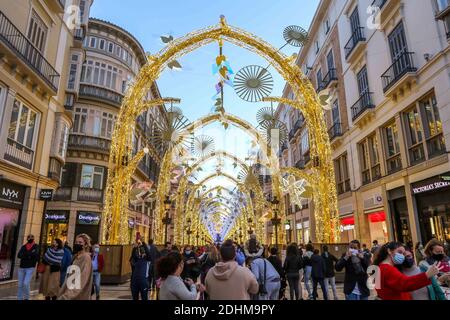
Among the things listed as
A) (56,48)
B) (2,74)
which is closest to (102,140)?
(56,48)

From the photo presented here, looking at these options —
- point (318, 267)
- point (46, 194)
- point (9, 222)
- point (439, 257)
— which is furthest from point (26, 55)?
point (439, 257)

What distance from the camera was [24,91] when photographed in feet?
42.2

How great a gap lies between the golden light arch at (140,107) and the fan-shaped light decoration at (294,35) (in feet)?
5.92

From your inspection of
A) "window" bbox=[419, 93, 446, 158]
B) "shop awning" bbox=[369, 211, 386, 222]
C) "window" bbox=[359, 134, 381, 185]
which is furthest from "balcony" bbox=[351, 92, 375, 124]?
"shop awning" bbox=[369, 211, 386, 222]

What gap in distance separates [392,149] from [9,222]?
18447 mm

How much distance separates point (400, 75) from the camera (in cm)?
1406

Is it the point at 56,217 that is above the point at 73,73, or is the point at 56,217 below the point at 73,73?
below

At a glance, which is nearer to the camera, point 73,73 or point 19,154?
point 19,154

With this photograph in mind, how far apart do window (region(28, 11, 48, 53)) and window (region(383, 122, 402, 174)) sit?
17944mm

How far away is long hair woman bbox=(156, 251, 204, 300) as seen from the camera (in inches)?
124

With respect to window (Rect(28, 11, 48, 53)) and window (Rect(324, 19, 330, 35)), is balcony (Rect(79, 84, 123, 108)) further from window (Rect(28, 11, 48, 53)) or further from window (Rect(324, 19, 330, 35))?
window (Rect(324, 19, 330, 35))

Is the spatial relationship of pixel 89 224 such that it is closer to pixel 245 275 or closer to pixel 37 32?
pixel 37 32

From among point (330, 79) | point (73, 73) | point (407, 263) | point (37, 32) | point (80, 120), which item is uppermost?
point (330, 79)
